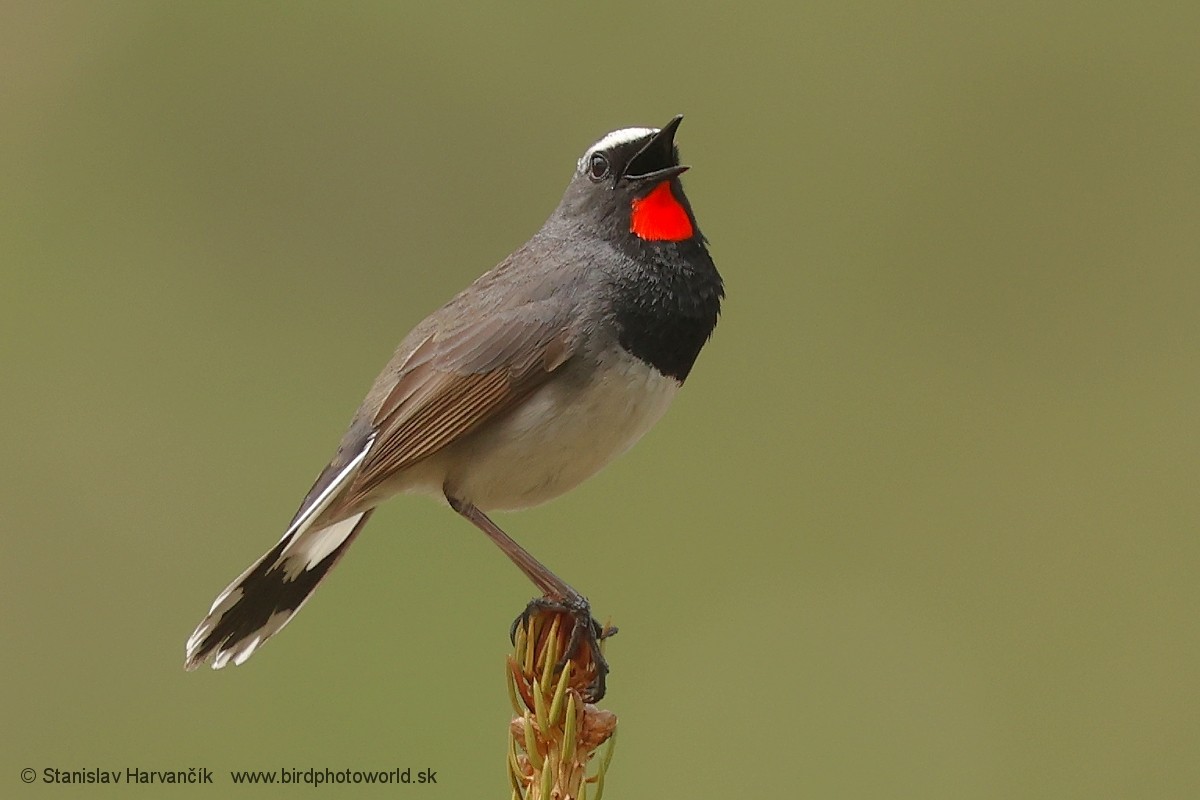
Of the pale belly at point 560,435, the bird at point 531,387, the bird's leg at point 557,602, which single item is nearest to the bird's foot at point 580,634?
the bird's leg at point 557,602

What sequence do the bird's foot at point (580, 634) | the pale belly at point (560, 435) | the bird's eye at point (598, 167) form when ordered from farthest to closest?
1. the bird's eye at point (598, 167)
2. the pale belly at point (560, 435)
3. the bird's foot at point (580, 634)

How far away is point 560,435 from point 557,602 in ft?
1.79

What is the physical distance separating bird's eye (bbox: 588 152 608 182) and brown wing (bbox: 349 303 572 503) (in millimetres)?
448

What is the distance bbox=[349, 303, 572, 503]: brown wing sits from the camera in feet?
13.1

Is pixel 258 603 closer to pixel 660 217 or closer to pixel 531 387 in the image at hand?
pixel 531 387

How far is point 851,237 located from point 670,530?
7.19ft

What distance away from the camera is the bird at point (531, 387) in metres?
4.00

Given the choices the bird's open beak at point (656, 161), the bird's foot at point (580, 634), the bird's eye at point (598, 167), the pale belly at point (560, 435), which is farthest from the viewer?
the bird's eye at point (598, 167)

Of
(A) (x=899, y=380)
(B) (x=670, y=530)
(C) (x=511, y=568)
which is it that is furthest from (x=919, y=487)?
(C) (x=511, y=568)

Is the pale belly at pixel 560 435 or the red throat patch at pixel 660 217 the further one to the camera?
the red throat patch at pixel 660 217

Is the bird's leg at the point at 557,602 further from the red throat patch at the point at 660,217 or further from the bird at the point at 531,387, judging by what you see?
the red throat patch at the point at 660,217

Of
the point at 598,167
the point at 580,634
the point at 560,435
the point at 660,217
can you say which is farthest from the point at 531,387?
the point at 580,634

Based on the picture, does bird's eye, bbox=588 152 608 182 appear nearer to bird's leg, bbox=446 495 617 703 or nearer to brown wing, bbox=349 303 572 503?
brown wing, bbox=349 303 572 503

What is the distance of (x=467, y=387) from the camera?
405 centimetres
